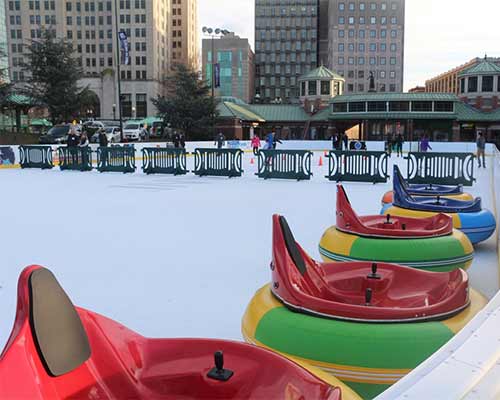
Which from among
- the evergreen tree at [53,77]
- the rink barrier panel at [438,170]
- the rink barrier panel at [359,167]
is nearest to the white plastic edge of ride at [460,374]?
the rink barrier panel at [438,170]

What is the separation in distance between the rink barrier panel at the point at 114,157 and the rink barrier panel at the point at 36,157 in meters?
2.81

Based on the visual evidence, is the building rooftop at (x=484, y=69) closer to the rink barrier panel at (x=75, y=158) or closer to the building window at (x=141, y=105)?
the rink barrier panel at (x=75, y=158)

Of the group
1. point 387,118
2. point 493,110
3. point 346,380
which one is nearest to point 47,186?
point 346,380

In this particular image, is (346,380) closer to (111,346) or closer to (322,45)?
(111,346)

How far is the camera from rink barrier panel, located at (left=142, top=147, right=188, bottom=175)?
19.3 metres

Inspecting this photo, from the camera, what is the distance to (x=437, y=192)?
357 inches

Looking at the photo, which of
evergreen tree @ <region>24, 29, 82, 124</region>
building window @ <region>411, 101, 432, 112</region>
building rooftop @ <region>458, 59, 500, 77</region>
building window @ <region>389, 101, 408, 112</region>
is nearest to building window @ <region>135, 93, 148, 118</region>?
building window @ <region>389, 101, 408, 112</region>

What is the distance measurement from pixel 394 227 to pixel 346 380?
10.1 ft

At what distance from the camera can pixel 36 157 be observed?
74.4 feet

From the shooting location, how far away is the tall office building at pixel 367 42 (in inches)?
4281

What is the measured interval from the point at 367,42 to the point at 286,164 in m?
99.0

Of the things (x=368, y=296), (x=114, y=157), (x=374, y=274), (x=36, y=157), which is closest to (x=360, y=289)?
(x=374, y=274)

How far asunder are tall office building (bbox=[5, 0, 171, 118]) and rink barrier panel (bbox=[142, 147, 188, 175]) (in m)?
71.0

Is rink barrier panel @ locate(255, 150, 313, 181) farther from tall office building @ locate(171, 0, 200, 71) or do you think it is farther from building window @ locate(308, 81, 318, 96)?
tall office building @ locate(171, 0, 200, 71)
